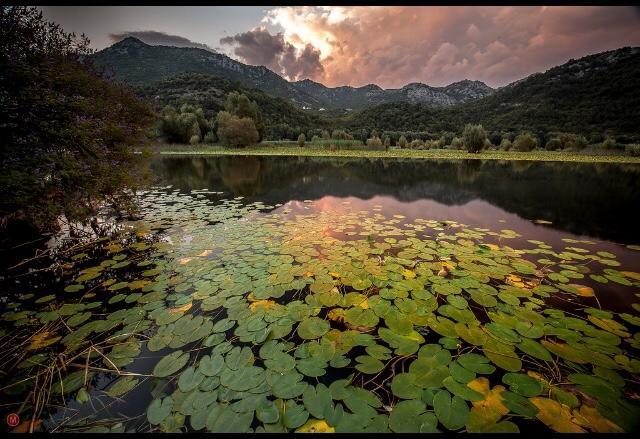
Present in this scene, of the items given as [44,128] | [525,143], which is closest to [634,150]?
[525,143]

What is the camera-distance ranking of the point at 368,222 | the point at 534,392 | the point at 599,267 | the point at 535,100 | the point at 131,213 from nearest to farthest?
the point at 534,392 < the point at 599,267 < the point at 368,222 < the point at 131,213 < the point at 535,100

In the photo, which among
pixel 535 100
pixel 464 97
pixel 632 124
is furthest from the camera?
pixel 464 97

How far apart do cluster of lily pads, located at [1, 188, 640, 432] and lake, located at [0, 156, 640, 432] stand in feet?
0.05

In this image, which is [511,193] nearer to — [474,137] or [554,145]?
[474,137]

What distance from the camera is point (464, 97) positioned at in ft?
653

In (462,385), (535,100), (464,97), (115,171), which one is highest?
(464,97)

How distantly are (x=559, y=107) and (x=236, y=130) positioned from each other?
267ft

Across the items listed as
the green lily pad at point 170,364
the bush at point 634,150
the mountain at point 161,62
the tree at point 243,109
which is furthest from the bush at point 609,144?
the mountain at point 161,62

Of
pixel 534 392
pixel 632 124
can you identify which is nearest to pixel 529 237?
pixel 534 392

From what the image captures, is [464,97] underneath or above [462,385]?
above

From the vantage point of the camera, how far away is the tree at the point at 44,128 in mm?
4074

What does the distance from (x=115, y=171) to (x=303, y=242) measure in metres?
4.88

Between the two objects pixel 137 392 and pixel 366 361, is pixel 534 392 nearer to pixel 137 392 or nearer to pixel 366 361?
pixel 366 361

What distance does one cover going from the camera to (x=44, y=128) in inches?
173
